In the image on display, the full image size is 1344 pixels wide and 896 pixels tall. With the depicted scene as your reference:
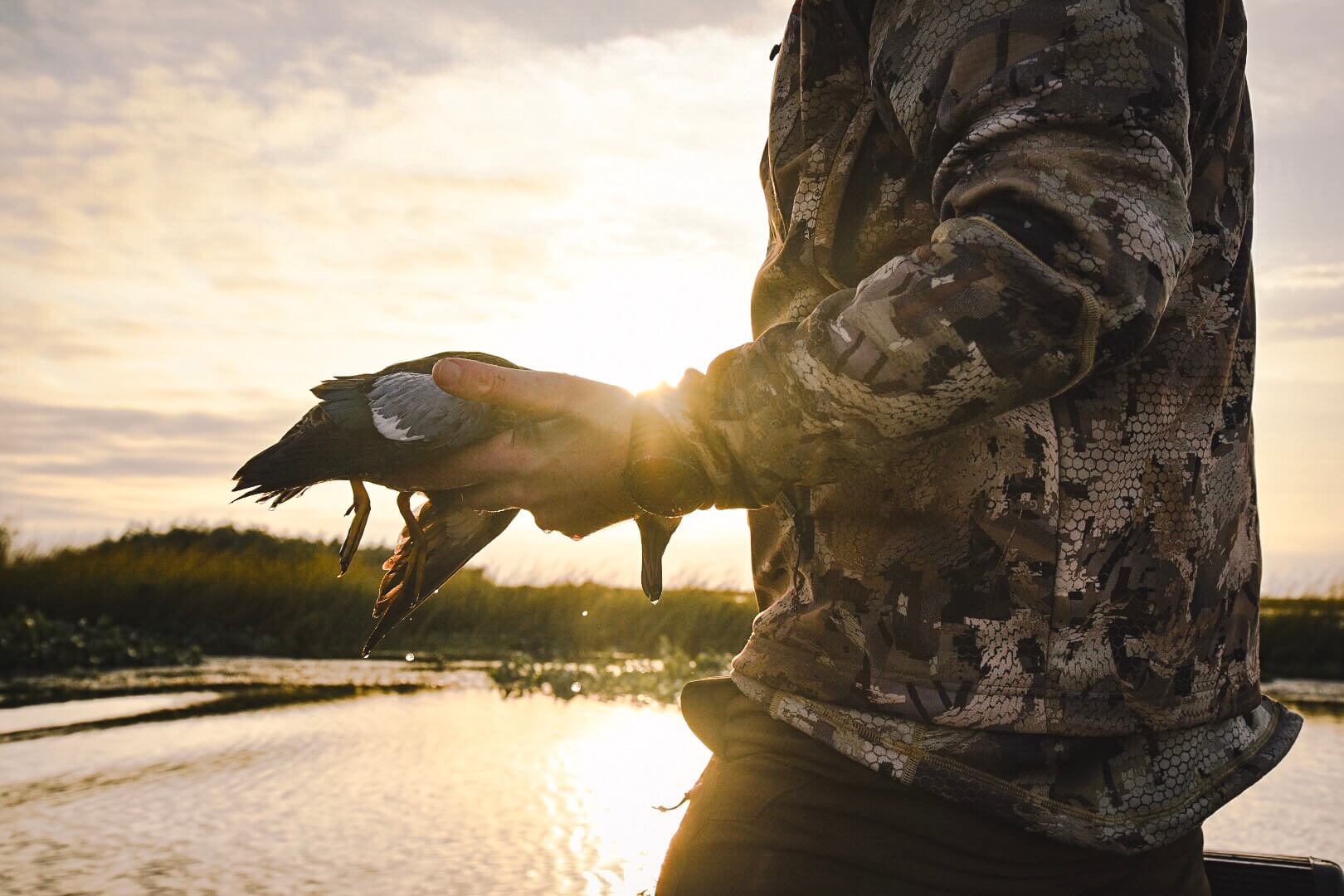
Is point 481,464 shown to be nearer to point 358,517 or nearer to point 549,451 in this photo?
point 549,451

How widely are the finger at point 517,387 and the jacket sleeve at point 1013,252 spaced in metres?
0.20

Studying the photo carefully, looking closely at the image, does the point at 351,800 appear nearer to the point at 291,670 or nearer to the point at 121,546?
the point at 291,670

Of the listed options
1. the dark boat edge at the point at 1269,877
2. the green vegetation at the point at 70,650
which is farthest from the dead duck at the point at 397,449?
the green vegetation at the point at 70,650

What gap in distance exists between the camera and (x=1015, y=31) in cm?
106

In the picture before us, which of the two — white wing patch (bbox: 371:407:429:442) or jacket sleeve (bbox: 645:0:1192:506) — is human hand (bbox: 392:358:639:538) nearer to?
white wing patch (bbox: 371:407:429:442)

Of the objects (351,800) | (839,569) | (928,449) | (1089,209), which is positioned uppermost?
(1089,209)

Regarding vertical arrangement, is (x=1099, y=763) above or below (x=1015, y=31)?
below

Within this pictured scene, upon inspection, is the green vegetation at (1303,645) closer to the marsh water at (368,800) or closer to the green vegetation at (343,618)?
the green vegetation at (343,618)

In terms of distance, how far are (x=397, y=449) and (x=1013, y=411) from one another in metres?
0.67

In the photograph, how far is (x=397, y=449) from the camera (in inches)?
46.1

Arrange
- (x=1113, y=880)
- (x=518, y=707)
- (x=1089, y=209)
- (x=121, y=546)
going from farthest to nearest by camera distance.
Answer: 1. (x=121, y=546)
2. (x=518, y=707)
3. (x=1113, y=880)
4. (x=1089, y=209)

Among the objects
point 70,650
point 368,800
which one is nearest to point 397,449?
point 368,800

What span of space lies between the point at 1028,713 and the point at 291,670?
825 cm

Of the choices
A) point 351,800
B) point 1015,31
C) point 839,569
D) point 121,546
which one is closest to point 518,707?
point 351,800
